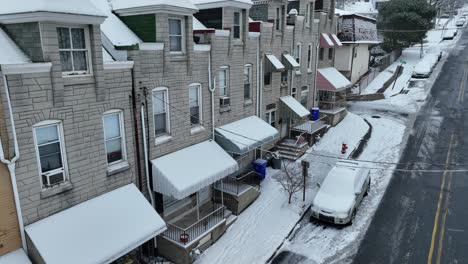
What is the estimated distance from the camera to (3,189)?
8750mm

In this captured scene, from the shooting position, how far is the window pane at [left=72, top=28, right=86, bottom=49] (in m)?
10.1

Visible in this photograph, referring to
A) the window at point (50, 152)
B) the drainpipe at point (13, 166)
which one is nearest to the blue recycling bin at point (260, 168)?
the window at point (50, 152)

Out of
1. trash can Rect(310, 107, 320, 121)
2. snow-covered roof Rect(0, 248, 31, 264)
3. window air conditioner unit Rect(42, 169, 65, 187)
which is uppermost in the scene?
window air conditioner unit Rect(42, 169, 65, 187)

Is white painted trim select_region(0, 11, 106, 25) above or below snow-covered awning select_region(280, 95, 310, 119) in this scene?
above

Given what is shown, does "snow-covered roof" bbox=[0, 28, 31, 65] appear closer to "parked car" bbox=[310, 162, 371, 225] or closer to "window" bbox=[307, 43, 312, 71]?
"parked car" bbox=[310, 162, 371, 225]

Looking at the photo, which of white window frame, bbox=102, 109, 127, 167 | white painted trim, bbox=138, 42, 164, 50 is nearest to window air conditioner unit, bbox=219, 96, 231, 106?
white painted trim, bbox=138, 42, 164, 50

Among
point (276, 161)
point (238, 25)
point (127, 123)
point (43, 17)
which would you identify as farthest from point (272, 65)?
point (43, 17)

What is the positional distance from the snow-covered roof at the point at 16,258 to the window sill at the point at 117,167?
326 centimetres

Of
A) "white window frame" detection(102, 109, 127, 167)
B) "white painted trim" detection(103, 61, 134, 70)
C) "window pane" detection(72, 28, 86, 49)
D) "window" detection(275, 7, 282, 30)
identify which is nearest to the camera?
"window pane" detection(72, 28, 86, 49)

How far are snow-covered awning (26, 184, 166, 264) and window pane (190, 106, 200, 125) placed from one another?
4.66 meters

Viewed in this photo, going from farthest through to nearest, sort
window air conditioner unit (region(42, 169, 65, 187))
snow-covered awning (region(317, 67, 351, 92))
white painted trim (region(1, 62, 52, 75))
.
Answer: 1. snow-covered awning (region(317, 67, 351, 92))
2. window air conditioner unit (region(42, 169, 65, 187))
3. white painted trim (region(1, 62, 52, 75))

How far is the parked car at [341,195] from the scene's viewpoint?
14.8m

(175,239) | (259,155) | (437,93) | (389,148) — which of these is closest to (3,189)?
(175,239)

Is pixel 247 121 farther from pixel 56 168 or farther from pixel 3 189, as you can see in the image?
pixel 3 189
